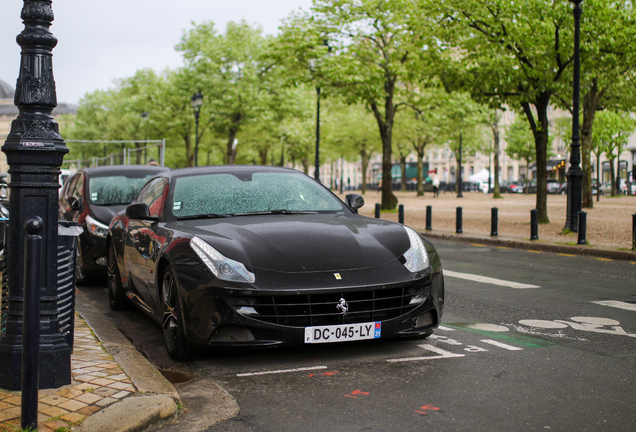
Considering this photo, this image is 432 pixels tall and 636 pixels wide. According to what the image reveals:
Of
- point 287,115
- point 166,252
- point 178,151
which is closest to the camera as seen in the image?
point 166,252

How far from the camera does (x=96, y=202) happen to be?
1000 cm

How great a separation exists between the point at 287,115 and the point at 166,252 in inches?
1581

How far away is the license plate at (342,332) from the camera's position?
16.0ft

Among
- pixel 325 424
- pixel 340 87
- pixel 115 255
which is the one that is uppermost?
pixel 340 87

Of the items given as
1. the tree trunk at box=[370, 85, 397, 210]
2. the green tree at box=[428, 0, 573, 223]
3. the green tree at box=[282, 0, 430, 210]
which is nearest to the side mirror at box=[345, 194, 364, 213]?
the green tree at box=[428, 0, 573, 223]

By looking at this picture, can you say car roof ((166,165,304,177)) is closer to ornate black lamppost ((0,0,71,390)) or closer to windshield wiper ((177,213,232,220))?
windshield wiper ((177,213,232,220))

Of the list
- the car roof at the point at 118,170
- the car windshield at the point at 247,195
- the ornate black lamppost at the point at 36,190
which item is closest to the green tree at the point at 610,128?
the car roof at the point at 118,170

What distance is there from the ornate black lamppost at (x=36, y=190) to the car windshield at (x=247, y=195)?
1883mm

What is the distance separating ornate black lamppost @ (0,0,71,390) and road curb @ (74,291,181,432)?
0.48m

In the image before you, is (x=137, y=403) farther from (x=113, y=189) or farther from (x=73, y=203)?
(x=113, y=189)

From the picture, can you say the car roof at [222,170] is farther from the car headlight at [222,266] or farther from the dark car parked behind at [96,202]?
the dark car parked behind at [96,202]

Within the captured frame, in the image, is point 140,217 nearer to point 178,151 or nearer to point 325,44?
point 325,44

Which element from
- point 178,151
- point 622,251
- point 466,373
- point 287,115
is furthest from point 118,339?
point 178,151

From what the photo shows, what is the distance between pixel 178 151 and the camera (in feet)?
219
